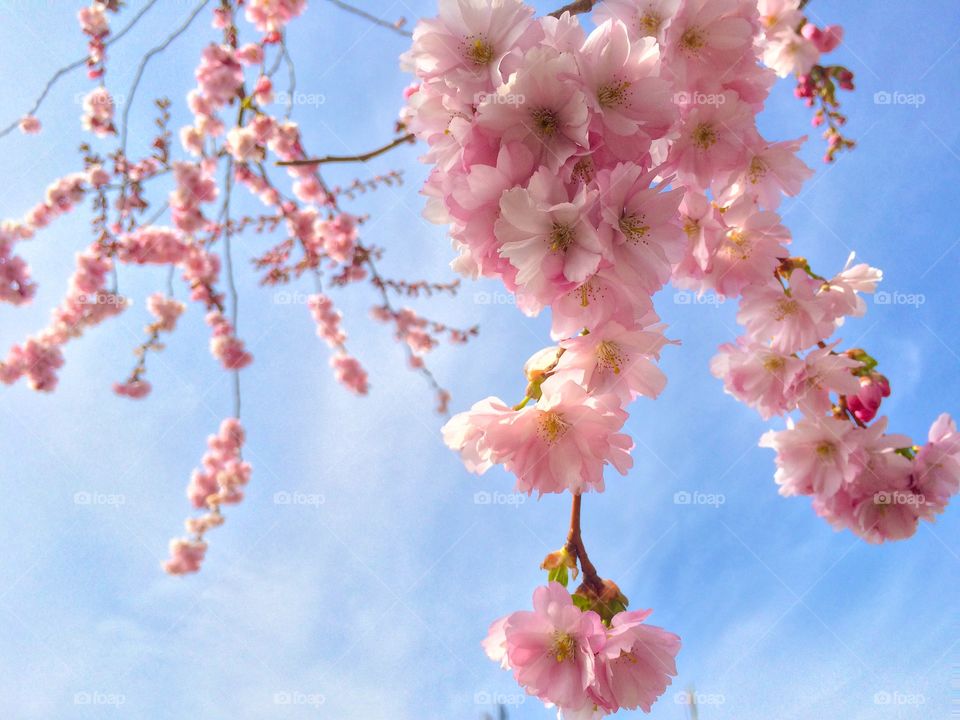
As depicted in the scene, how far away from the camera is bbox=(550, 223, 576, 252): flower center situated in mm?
934

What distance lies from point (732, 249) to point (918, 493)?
0.94 m

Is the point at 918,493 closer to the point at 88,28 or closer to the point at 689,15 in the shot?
the point at 689,15

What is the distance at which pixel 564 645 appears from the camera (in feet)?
4.15

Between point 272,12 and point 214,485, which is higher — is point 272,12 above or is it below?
above

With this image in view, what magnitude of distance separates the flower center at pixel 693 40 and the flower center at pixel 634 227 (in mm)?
589

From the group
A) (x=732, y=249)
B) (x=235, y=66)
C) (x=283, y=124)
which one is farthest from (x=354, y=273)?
(x=732, y=249)

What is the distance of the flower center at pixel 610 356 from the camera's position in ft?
3.68

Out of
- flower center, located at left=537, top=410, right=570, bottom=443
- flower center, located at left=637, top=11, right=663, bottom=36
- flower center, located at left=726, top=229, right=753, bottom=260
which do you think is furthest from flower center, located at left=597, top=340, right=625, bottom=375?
flower center, located at left=726, top=229, right=753, bottom=260

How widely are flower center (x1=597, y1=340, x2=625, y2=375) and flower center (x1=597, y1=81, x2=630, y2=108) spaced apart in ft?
1.33

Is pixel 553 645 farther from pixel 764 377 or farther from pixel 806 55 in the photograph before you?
pixel 806 55

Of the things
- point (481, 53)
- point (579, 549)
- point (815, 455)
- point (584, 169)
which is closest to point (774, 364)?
point (815, 455)

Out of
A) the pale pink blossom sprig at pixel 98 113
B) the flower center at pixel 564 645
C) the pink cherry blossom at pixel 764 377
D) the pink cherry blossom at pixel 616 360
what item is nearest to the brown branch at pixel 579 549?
the flower center at pixel 564 645

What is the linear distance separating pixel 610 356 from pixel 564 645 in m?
0.62

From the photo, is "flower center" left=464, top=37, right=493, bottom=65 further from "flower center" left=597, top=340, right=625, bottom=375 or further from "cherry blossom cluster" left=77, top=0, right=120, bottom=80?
"cherry blossom cluster" left=77, top=0, right=120, bottom=80
